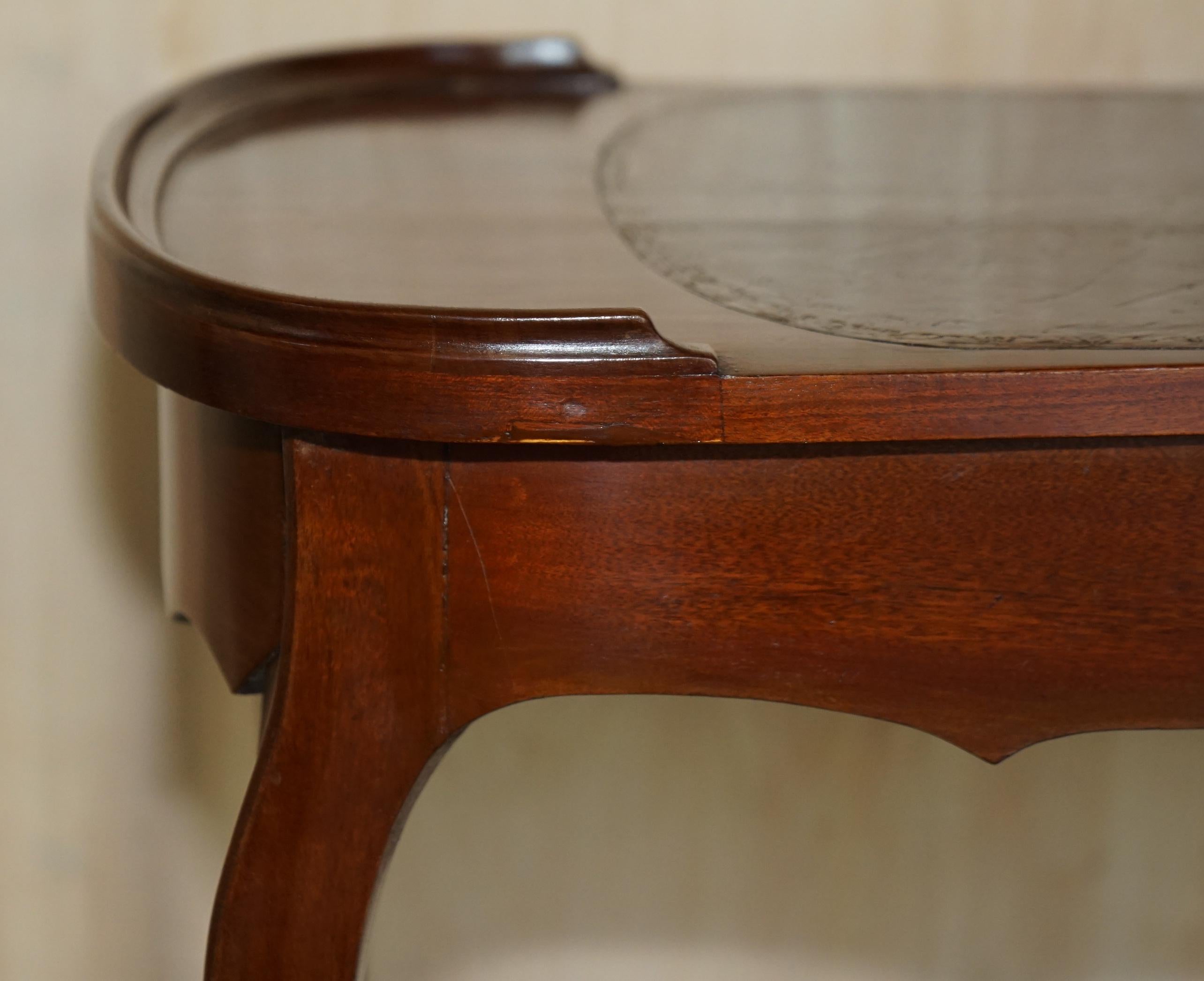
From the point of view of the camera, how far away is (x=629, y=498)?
43cm

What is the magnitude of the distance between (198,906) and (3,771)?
0.20m

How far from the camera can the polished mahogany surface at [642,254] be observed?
0.40 metres

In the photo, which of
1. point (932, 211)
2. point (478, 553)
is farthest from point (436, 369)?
point (932, 211)

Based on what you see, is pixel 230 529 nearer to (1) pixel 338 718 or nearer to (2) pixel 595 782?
(1) pixel 338 718

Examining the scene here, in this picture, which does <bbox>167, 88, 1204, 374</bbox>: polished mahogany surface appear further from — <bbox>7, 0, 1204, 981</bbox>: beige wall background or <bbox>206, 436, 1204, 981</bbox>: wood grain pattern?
<bbox>7, 0, 1204, 981</bbox>: beige wall background

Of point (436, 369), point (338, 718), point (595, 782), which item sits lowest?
point (595, 782)

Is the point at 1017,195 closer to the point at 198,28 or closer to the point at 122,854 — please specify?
the point at 198,28

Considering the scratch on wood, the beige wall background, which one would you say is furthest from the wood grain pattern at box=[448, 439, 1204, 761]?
the beige wall background

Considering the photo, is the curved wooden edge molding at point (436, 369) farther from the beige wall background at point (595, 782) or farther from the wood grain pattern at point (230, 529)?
the beige wall background at point (595, 782)

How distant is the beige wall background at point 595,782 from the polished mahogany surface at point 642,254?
0.58 feet

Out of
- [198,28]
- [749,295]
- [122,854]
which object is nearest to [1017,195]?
[749,295]

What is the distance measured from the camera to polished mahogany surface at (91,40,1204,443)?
1.32 ft

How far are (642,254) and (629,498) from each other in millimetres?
173

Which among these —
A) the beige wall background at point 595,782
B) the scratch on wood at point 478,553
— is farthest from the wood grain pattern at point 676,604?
the beige wall background at point 595,782
